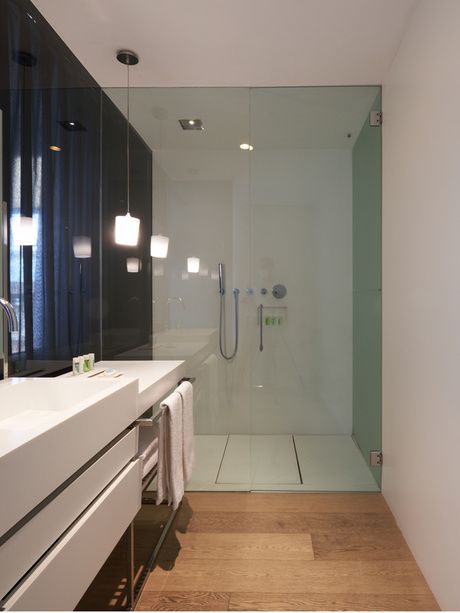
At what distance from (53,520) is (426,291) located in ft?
5.08

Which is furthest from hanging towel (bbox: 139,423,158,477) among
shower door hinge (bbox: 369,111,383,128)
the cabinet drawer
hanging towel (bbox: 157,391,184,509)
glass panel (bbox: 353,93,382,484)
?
shower door hinge (bbox: 369,111,383,128)

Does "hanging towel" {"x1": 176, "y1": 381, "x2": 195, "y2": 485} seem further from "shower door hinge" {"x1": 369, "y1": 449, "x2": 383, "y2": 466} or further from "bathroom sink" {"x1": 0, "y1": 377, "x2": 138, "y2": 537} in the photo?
"shower door hinge" {"x1": 369, "y1": 449, "x2": 383, "y2": 466}

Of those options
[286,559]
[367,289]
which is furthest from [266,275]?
[286,559]

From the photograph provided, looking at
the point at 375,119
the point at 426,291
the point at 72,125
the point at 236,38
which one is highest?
the point at 236,38

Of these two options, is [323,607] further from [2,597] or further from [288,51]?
[288,51]

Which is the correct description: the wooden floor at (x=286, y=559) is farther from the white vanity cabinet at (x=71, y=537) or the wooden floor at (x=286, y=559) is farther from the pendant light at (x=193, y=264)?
the pendant light at (x=193, y=264)

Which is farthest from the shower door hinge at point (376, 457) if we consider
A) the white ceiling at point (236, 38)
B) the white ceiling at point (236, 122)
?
the white ceiling at point (236, 38)

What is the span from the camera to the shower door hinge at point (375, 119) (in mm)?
2389

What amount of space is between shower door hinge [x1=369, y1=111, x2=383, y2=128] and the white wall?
148 mm

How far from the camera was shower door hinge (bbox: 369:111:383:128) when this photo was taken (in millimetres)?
2389

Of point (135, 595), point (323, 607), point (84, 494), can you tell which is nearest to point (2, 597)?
point (84, 494)

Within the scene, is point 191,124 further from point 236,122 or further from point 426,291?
point 426,291

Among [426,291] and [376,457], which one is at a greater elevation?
[426,291]

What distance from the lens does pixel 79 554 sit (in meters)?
1.12
